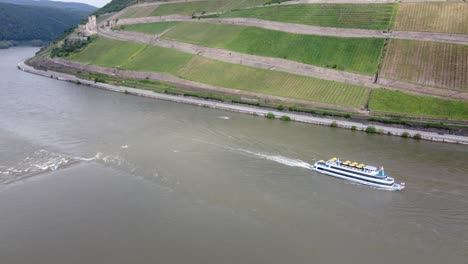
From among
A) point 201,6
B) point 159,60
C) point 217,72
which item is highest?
point 201,6

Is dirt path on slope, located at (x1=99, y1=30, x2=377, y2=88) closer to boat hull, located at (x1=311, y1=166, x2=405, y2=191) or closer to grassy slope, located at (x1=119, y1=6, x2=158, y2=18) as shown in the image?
grassy slope, located at (x1=119, y1=6, x2=158, y2=18)

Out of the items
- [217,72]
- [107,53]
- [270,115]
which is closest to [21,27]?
[107,53]

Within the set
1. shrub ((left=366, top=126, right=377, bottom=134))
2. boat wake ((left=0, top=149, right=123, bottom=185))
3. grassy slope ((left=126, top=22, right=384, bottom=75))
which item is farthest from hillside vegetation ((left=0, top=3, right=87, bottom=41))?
shrub ((left=366, top=126, right=377, bottom=134))

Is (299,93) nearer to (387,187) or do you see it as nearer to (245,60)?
(245,60)

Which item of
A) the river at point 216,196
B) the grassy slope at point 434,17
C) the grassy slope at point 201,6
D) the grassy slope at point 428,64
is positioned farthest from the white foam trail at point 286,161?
the grassy slope at point 201,6

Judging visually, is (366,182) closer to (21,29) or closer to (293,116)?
(293,116)

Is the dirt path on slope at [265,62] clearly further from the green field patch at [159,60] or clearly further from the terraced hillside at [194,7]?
the terraced hillside at [194,7]
